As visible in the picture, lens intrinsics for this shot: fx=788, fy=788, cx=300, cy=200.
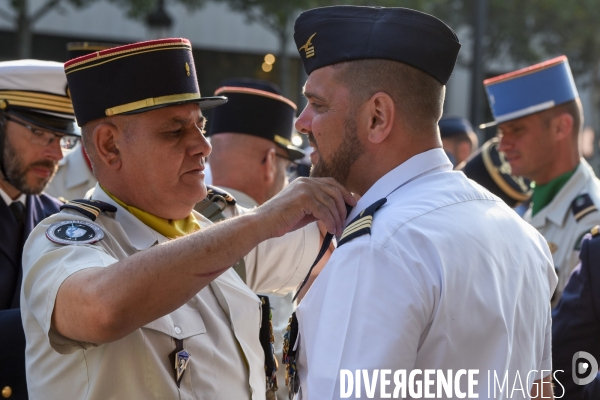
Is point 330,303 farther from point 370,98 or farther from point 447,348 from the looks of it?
point 370,98

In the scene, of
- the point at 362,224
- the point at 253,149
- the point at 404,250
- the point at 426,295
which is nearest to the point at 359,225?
the point at 362,224

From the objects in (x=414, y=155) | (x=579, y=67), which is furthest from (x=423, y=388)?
(x=579, y=67)

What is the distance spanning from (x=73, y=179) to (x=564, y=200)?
3528 mm

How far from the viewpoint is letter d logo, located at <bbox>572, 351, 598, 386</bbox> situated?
11.0 feet

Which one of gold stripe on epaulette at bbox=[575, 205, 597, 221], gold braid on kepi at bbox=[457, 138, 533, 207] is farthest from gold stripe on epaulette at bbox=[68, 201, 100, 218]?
gold braid on kepi at bbox=[457, 138, 533, 207]

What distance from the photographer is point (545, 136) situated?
519 centimetres

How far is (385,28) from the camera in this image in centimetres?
220

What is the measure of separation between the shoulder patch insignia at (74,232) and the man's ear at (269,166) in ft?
7.11

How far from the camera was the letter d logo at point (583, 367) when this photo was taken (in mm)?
3365

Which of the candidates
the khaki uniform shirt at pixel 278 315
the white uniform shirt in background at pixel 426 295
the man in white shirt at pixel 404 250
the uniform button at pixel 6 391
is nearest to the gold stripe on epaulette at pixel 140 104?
the man in white shirt at pixel 404 250

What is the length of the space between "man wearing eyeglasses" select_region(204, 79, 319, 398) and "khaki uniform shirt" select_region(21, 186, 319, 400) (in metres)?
1.71

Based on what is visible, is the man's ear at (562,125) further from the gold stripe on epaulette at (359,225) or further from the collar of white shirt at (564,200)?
the gold stripe on epaulette at (359,225)

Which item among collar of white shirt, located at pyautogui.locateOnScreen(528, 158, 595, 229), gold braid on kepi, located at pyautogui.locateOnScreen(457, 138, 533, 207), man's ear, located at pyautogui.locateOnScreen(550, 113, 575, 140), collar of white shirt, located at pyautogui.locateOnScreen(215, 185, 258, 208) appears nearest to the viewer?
collar of white shirt, located at pyautogui.locateOnScreen(215, 185, 258, 208)

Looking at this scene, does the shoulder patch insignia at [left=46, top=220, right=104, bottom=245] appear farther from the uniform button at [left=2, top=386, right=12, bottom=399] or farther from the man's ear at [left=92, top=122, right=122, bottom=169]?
the uniform button at [left=2, top=386, right=12, bottom=399]
